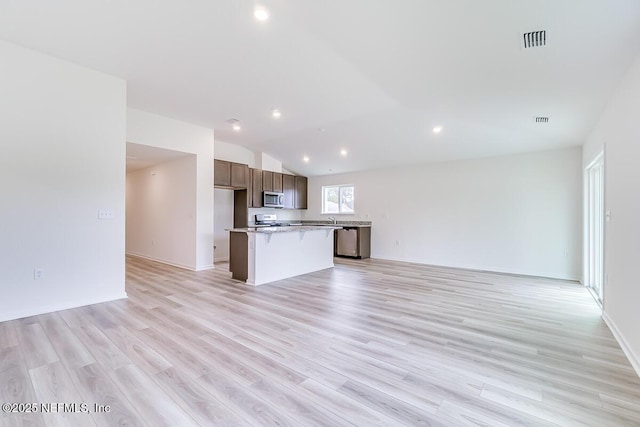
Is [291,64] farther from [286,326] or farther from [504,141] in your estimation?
[504,141]

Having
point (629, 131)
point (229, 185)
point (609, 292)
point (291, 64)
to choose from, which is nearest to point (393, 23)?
point (291, 64)

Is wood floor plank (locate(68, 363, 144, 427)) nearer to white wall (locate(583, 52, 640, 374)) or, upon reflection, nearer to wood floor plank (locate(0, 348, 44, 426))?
wood floor plank (locate(0, 348, 44, 426))

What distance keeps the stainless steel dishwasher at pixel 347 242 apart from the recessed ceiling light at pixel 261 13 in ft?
17.4

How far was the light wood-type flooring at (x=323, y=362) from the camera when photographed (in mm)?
1609

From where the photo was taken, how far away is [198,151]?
5430 millimetres

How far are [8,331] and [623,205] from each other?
18.9 ft

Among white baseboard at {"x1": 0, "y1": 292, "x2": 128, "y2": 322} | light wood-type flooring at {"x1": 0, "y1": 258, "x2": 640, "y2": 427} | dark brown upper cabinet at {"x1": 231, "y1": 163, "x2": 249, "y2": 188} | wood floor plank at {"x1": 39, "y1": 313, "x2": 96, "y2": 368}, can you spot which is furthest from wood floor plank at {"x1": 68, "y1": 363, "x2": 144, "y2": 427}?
dark brown upper cabinet at {"x1": 231, "y1": 163, "x2": 249, "y2": 188}

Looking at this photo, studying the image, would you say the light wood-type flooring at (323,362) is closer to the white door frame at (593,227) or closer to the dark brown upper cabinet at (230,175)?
the white door frame at (593,227)

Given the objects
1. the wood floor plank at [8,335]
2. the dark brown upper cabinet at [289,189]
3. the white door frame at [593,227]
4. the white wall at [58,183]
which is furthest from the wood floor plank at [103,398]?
the dark brown upper cabinet at [289,189]

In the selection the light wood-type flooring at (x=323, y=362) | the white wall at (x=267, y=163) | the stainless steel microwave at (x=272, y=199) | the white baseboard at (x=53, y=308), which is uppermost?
the white wall at (x=267, y=163)

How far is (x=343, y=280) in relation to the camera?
489 centimetres

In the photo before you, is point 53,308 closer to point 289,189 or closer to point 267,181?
point 267,181

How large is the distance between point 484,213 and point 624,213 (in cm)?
343

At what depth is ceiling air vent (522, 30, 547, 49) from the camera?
2.26m
